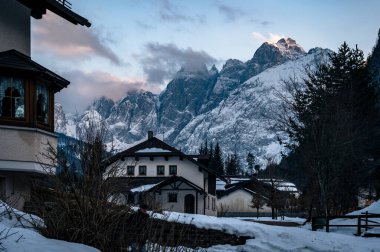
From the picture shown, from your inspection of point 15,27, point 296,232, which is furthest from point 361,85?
point 15,27

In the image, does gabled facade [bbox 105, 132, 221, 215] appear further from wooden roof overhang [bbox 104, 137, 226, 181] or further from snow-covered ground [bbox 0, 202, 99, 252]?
snow-covered ground [bbox 0, 202, 99, 252]

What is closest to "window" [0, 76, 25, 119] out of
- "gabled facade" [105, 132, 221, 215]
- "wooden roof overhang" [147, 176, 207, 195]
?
"wooden roof overhang" [147, 176, 207, 195]

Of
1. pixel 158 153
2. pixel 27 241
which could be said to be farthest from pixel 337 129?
pixel 158 153

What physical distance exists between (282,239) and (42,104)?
1049cm

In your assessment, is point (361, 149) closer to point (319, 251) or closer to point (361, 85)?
point (361, 85)

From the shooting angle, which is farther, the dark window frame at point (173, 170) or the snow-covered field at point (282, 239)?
the dark window frame at point (173, 170)

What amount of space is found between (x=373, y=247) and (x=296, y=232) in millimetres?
3333

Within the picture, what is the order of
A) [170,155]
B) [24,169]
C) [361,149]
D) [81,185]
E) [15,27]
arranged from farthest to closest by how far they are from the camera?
[170,155]
[361,149]
[15,27]
[24,169]
[81,185]

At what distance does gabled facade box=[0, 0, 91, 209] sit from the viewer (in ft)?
51.3

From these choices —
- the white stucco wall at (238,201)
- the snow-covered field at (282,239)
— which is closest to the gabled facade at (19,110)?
the snow-covered field at (282,239)

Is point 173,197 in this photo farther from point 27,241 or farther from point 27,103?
point 27,241

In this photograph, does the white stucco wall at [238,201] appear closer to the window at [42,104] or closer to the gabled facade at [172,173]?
the gabled facade at [172,173]

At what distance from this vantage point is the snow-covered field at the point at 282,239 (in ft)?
62.7

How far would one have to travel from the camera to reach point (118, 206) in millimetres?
8258
